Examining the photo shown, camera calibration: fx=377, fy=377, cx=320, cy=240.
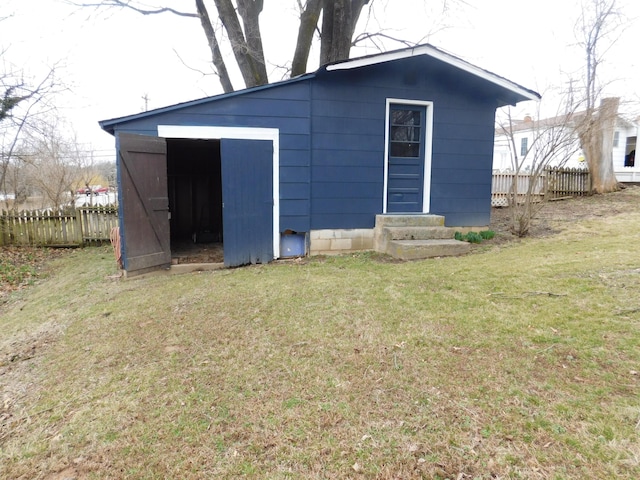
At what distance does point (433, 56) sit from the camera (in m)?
6.55

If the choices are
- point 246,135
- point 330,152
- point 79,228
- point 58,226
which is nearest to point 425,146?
point 330,152

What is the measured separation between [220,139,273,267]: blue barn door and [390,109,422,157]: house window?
7.96 feet

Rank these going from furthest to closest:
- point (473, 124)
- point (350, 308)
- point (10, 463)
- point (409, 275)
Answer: point (473, 124)
point (409, 275)
point (350, 308)
point (10, 463)

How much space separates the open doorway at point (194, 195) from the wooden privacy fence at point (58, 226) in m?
1.63

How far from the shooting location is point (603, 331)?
9.98 ft

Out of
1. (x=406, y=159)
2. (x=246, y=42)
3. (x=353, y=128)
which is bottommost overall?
(x=406, y=159)

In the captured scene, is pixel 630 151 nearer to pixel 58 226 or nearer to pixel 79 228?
pixel 79 228

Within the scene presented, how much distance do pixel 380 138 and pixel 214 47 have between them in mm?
6334

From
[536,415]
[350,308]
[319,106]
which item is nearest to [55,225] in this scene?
[319,106]

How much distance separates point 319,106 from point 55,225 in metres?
7.71

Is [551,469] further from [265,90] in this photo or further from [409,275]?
[265,90]

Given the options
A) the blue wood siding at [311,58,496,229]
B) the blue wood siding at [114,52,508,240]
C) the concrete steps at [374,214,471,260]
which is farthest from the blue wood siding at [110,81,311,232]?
the concrete steps at [374,214,471,260]

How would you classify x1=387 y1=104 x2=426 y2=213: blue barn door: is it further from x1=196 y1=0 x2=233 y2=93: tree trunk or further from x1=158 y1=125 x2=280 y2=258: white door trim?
x1=196 y1=0 x2=233 y2=93: tree trunk

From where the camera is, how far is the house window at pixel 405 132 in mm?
7219
